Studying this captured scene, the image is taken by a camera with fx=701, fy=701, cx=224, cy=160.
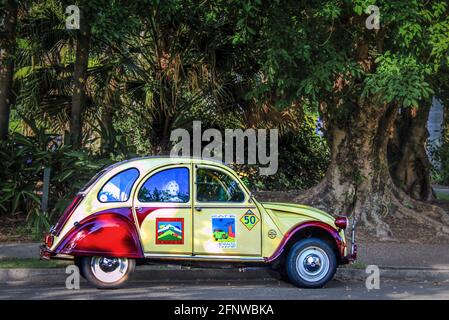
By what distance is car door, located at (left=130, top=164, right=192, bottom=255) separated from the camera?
8.95 m

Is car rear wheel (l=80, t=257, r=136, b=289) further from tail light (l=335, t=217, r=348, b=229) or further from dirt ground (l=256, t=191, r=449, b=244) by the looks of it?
dirt ground (l=256, t=191, r=449, b=244)

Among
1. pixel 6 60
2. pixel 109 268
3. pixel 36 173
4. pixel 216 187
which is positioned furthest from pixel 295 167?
pixel 109 268

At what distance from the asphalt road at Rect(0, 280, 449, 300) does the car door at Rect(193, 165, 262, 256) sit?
1.88 ft

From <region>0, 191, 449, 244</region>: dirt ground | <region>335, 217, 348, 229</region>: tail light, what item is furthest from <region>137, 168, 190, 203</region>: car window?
<region>0, 191, 449, 244</region>: dirt ground

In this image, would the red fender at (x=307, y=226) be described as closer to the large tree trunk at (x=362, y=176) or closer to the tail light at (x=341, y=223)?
the tail light at (x=341, y=223)

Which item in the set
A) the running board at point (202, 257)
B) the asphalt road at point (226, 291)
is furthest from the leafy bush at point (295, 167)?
the running board at point (202, 257)

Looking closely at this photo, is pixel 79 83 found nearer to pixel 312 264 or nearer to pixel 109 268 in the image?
pixel 109 268

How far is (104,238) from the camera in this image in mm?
8758

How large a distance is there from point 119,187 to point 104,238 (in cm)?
72

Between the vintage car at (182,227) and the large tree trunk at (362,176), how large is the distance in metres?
5.34

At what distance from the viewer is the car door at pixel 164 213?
352 inches

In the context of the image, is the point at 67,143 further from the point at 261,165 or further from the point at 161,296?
the point at 261,165

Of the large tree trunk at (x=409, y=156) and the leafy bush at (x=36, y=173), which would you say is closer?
the leafy bush at (x=36, y=173)
